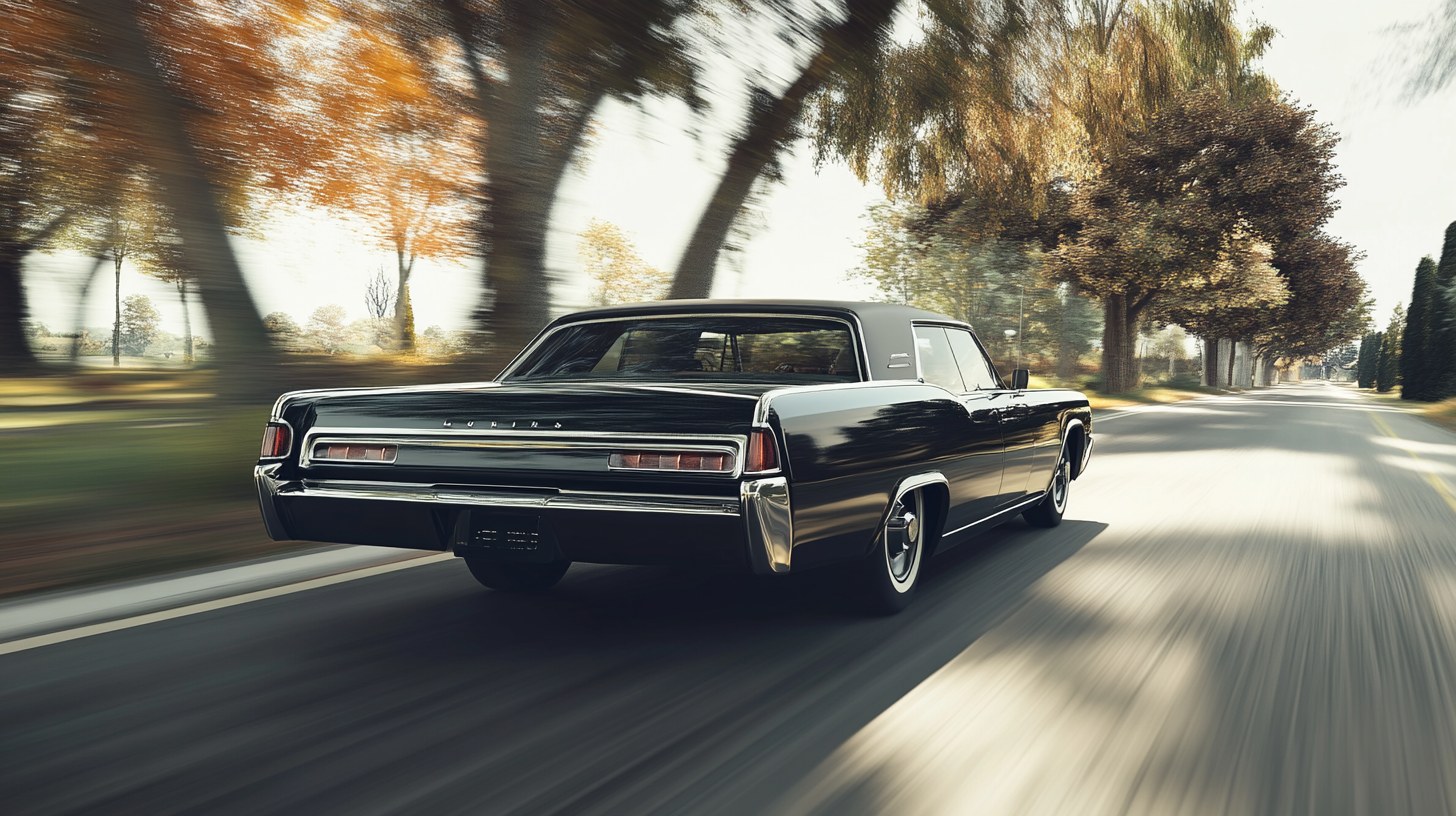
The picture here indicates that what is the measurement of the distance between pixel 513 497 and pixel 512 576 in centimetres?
145

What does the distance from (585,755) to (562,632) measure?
144cm

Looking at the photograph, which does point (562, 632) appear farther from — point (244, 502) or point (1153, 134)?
point (1153, 134)

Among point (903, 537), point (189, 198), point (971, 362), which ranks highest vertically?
point (189, 198)

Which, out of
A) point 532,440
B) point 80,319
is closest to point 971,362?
point 532,440

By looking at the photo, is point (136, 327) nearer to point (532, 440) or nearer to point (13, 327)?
point (13, 327)

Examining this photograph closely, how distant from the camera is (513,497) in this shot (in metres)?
3.98

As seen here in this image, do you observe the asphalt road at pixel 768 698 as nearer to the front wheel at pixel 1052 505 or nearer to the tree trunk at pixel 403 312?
the front wheel at pixel 1052 505

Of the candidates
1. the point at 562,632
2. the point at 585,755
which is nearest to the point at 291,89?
the point at 562,632

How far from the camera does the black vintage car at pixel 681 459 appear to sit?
3789 millimetres

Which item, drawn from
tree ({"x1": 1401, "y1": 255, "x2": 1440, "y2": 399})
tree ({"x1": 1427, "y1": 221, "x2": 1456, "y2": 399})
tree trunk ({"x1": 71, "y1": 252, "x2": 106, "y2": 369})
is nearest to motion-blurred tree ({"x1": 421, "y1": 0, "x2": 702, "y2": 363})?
tree trunk ({"x1": 71, "y1": 252, "x2": 106, "y2": 369})

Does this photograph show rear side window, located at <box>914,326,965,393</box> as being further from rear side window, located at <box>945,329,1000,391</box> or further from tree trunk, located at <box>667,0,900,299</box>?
tree trunk, located at <box>667,0,900,299</box>

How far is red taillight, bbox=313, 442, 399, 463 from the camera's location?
4219 mm

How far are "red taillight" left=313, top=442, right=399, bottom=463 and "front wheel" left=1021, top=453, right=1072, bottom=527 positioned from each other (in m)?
4.51

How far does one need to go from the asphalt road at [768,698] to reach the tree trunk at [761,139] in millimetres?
6289
